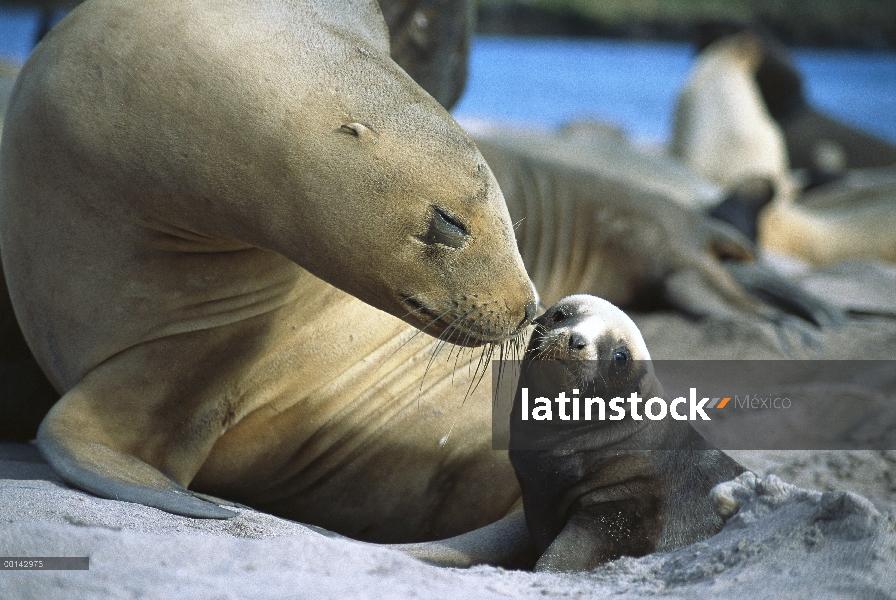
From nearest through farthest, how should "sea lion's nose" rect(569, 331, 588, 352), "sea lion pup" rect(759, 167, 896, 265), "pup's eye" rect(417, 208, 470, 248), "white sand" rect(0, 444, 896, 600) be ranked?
"white sand" rect(0, 444, 896, 600)
"pup's eye" rect(417, 208, 470, 248)
"sea lion's nose" rect(569, 331, 588, 352)
"sea lion pup" rect(759, 167, 896, 265)

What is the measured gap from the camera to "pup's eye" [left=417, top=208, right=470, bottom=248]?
7.09ft

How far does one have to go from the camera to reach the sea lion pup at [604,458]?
238 centimetres

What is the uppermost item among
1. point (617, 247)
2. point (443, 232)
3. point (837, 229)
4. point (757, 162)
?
point (443, 232)

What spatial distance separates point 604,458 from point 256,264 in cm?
95

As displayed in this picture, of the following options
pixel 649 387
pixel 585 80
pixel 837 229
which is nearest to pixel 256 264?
pixel 649 387

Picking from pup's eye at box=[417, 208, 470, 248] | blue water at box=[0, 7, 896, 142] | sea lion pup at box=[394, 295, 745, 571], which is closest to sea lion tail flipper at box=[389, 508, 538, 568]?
sea lion pup at box=[394, 295, 745, 571]

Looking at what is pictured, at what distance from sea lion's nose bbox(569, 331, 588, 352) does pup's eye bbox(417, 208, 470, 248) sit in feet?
1.55

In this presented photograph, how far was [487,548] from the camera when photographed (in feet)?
8.22

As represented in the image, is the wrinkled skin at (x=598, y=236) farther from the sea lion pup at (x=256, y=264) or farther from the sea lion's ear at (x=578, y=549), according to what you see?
the sea lion's ear at (x=578, y=549)

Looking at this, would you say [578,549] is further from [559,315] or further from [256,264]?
[256,264]

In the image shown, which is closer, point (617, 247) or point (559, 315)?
point (559, 315)

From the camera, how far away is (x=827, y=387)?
12.3 ft

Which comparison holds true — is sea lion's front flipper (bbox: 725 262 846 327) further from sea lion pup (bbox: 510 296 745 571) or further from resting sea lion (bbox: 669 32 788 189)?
resting sea lion (bbox: 669 32 788 189)

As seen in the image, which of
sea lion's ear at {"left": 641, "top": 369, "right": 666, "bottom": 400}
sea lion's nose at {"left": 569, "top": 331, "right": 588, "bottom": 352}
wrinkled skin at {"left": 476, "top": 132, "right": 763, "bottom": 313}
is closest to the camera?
sea lion's nose at {"left": 569, "top": 331, "right": 588, "bottom": 352}
